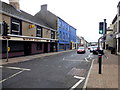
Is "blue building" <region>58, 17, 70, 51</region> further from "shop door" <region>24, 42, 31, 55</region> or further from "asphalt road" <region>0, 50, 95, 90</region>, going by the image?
"asphalt road" <region>0, 50, 95, 90</region>

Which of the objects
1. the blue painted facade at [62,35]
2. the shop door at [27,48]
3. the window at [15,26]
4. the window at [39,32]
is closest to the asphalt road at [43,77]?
the window at [15,26]

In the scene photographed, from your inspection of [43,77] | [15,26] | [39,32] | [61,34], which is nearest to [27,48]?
[15,26]

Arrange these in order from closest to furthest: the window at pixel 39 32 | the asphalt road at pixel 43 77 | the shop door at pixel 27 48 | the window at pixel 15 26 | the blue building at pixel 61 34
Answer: the asphalt road at pixel 43 77
the window at pixel 15 26
the shop door at pixel 27 48
the window at pixel 39 32
the blue building at pixel 61 34

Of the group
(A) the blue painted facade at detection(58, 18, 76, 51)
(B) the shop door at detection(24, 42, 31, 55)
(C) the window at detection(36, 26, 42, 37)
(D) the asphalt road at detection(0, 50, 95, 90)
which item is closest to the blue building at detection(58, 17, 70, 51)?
(A) the blue painted facade at detection(58, 18, 76, 51)

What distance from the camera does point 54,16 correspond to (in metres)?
33.2

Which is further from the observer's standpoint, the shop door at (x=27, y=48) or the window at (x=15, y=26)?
the shop door at (x=27, y=48)

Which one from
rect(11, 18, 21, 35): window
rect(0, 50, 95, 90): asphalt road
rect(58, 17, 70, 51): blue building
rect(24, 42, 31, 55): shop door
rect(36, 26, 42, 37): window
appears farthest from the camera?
rect(58, 17, 70, 51): blue building

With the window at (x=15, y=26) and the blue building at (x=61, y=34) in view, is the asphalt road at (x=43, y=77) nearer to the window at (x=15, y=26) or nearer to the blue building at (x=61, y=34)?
the window at (x=15, y=26)

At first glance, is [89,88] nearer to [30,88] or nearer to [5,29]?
[30,88]

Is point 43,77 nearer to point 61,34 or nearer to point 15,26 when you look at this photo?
point 15,26

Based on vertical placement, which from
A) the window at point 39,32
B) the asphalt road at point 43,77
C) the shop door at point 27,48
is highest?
the window at point 39,32

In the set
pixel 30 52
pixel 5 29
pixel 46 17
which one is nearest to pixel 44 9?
pixel 46 17

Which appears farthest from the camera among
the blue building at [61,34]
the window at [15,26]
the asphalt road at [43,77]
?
the blue building at [61,34]

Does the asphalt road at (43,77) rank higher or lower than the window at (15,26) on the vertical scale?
lower
